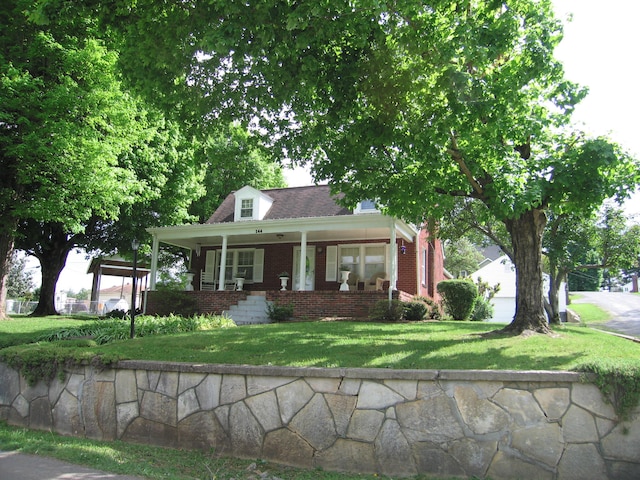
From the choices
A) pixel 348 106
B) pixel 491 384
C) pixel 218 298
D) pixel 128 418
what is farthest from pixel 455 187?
pixel 218 298

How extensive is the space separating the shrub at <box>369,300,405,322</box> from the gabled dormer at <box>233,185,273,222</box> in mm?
7673

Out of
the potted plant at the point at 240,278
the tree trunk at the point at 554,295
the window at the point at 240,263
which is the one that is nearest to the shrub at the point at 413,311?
the tree trunk at the point at 554,295

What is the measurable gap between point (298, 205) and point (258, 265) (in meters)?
3.14

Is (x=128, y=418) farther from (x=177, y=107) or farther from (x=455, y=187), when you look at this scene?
(x=455, y=187)

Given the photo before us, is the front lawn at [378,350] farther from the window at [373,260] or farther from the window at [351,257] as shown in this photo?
the window at [351,257]

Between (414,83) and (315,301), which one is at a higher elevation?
(414,83)

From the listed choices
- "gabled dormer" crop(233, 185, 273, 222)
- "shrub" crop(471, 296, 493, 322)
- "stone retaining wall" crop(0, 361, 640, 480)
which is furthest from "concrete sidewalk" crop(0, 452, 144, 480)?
"shrub" crop(471, 296, 493, 322)

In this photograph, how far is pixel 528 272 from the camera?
9.48 meters

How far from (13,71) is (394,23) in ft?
36.9

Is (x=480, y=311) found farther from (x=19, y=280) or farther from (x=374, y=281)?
(x=19, y=280)

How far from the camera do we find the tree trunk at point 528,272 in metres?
9.18

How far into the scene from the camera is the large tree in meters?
7.19

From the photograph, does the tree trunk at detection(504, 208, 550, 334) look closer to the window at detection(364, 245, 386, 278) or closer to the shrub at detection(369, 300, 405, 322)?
the shrub at detection(369, 300, 405, 322)

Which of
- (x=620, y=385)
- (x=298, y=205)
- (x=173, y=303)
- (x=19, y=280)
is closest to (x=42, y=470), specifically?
(x=620, y=385)
